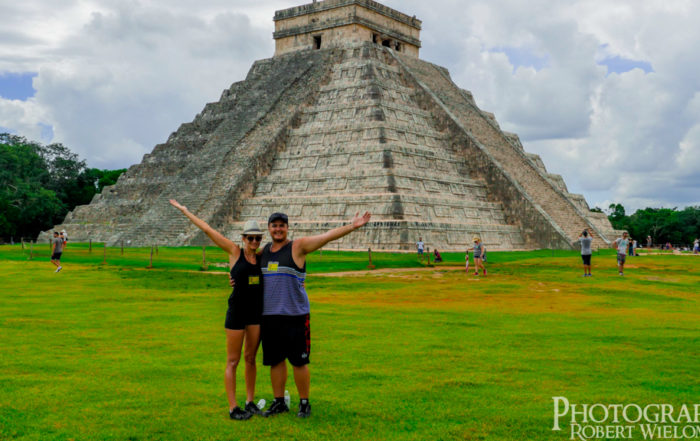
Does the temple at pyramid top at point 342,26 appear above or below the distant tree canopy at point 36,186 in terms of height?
above

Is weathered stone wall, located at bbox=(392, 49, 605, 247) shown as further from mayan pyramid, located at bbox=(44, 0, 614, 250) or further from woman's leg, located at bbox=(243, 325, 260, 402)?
woman's leg, located at bbox=(243, 325, 260, 402)

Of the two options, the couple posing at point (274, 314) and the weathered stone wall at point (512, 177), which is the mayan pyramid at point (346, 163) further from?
the couple posing at point (274, 314)

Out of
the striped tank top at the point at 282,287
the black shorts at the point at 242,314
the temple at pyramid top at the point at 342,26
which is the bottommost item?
the black shorts at the point at 242,314

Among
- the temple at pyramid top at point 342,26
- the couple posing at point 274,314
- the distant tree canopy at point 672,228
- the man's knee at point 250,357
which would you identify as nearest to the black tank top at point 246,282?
the couple posing at point 274,314

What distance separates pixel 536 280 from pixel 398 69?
2688cm

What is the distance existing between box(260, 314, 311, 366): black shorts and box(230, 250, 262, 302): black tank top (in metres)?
0.25

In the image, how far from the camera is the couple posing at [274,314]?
6562 millimetres

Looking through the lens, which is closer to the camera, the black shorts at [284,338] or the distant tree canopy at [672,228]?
the black shorts at [284,338]

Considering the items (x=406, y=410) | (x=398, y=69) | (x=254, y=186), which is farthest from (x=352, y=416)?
(x=398, y=69)

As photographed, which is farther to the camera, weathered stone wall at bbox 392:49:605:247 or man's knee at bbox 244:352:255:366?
weathered stone wall at bbox 392:49:605:247

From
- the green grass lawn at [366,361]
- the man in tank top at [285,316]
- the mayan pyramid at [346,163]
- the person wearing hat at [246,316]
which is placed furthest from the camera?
the mayan pyramid at [346,163]

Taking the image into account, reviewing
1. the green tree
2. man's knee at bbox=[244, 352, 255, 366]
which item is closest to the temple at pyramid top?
the green tree

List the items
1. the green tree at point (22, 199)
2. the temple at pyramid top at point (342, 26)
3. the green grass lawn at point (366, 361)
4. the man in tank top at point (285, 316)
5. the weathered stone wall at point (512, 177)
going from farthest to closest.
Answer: the green tree at point (22, 199)
the temple at pyramid top at point (342, 26)
the weathered stone wall at point (512, 177)
the man in tank top at point (285, 316)
the green grass lawn at point (366, 361)

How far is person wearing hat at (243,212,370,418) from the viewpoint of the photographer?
21.5 ft
